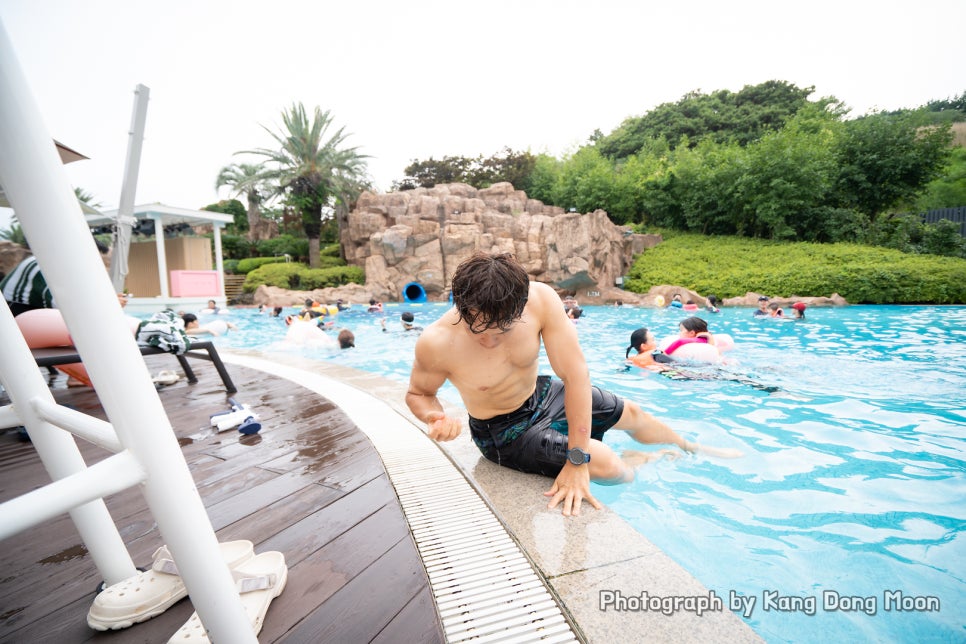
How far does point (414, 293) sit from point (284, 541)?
18.6m

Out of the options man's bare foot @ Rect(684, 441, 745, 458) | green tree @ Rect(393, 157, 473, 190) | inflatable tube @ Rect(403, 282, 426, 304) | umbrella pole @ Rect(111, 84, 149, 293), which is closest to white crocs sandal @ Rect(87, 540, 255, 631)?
man's bare foot @ Rect(684, 441, 745, 458)

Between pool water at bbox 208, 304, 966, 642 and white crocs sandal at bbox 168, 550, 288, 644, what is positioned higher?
white crocs sandal at bbox 168, 550, 288, 644

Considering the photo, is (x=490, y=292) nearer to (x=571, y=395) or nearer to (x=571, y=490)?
(x=571, y=395)

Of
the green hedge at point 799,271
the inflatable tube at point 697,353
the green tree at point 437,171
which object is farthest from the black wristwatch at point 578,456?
the green tree at point 437,171

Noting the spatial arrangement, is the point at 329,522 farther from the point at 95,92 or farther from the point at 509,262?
the point at 95,92

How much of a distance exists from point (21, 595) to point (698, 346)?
6565 mm

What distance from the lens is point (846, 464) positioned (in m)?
3.27

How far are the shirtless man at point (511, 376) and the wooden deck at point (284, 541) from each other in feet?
1.73

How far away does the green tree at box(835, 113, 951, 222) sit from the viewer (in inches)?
834

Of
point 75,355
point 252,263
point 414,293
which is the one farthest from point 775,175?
point 252,263

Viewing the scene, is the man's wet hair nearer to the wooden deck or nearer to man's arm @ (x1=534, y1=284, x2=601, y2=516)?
man's arm @ (x1=534, y1=284, x2=601, y2=516)

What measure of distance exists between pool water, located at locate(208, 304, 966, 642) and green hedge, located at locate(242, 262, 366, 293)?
16829mm

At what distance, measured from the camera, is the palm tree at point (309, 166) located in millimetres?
24453

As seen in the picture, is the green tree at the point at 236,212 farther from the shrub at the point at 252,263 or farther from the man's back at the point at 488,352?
the man's back at the point at 488,352
